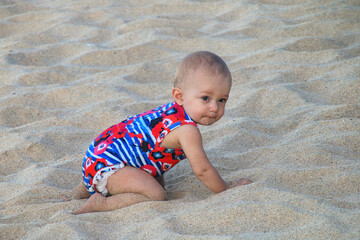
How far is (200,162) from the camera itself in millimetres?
2449

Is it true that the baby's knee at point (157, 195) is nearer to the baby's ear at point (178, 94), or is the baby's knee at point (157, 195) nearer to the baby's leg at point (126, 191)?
the baby's leg at point (126, 191)

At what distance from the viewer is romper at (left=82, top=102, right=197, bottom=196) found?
8.45 feet

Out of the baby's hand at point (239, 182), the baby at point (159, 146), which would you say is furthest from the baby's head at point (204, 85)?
the baby's hand at point (239, 182)

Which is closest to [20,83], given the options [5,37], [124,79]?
[124,79]

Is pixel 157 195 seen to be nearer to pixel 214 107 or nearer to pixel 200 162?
pixel 200 162

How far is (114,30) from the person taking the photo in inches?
195

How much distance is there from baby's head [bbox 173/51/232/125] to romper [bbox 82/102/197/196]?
8 cm

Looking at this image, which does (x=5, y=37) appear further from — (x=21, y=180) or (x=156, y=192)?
(x=156, y=192)

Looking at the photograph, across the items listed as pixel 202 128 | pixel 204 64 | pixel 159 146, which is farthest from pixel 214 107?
pixel 202 128

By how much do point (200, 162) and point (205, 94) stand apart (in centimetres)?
33

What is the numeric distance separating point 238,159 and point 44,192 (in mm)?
1090

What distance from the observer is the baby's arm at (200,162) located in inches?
96.4

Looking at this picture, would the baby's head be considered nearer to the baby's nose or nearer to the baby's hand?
the baby's nose

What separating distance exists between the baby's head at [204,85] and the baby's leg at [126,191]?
0.40 metres
